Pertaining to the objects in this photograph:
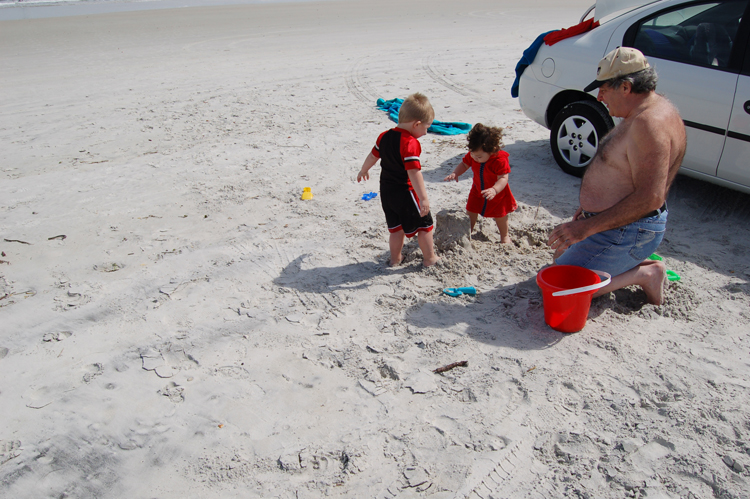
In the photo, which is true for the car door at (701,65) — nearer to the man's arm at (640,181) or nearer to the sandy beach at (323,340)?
the sandy beach at (323,340)

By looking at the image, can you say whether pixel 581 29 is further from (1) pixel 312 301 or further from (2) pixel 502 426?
(2) pixel 502 426

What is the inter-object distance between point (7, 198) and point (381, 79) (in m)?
6.62

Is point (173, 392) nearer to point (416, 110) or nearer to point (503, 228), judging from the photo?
→ point (416, 110)

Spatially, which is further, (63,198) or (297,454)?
(63,198)

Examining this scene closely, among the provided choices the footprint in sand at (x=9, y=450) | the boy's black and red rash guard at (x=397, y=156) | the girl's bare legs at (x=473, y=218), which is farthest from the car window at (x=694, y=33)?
the footprint in sand at (x=9, y=450)

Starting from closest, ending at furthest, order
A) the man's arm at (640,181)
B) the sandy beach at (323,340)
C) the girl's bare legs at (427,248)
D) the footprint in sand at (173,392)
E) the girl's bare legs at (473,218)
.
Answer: the sandy beach at (323,340)
the footprint in sand at (173,392)
the man's arm at (640,181)
the girl's bare legs at (427,248)
the girl's bare legs at (473,218)

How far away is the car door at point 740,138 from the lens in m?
4.22

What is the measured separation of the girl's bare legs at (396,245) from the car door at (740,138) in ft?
9.32

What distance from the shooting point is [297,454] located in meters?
2.56

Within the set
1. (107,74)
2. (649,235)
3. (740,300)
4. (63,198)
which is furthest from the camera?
(107,74)

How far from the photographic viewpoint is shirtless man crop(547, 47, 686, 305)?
3.08m

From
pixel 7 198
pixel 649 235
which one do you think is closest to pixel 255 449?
pixel 649 235

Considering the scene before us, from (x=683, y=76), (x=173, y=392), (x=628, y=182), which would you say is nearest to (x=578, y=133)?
(x=683, y=76)

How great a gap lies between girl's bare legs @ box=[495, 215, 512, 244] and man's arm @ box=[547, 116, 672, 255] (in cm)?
115
